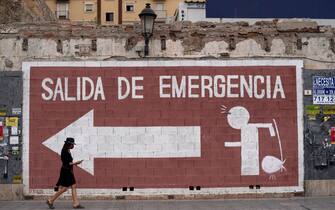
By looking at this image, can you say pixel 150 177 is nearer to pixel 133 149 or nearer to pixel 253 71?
pixel 133 149

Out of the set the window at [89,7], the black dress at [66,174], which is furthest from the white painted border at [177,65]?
the window at [89,7]

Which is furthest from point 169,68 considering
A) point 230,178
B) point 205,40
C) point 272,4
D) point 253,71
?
point 272,4

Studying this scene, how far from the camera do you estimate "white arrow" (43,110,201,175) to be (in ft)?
50.3

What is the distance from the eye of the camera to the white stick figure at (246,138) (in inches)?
608

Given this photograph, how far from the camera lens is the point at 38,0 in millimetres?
21109

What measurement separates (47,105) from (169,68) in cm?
327

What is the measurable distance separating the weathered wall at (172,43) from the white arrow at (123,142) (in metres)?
1.82

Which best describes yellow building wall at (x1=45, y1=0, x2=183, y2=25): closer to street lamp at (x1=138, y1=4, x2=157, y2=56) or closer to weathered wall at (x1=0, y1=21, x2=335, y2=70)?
weathered wall at (x1=0, y1=21, x2=335, y2=70)

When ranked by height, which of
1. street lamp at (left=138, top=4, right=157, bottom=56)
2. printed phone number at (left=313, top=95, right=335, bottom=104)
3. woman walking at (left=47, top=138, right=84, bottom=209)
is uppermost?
street lamp at (left=138, top=4, right=157, bottom=56)

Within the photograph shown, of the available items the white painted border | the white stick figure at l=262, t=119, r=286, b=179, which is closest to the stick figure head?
the white stick figure at l=262, t=119, r=286, b=179

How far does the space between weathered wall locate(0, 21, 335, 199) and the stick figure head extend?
1394 millimetres

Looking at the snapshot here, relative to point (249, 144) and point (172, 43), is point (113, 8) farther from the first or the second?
point (249, 144)

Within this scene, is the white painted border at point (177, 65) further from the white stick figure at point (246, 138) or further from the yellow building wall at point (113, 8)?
the yellow building wall at point (113, 8)

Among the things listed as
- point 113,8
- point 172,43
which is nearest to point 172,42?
point 172,43
